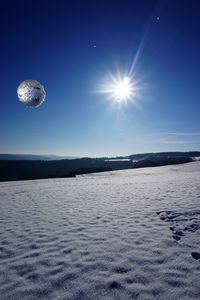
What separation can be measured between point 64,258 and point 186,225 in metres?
4.70

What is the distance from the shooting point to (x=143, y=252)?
6.36 m

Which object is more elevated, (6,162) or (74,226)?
(6,162)

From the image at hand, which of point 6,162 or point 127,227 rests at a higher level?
point 6,162

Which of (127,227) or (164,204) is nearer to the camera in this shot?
(127,227)

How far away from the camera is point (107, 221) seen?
9766 mm

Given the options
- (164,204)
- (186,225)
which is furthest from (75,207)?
(186,225)

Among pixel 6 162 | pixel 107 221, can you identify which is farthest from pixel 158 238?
pixel 6 162

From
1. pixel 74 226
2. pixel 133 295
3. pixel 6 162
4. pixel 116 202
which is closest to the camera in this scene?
pixel 133 295

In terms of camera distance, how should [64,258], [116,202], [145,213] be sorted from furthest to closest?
[116,202] < [145,213] < [64,258]

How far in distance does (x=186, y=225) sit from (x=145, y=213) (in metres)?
2.45

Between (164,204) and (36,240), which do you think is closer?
(36,240)

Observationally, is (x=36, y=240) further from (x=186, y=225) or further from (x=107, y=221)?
(x=186, y=225)

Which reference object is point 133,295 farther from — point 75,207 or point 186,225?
point 75,207

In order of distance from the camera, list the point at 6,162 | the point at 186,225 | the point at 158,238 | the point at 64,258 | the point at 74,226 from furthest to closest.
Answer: the point at 6,162
the point at 74,226
the point at 186,225
the point at 158,238
the point at 64,258
